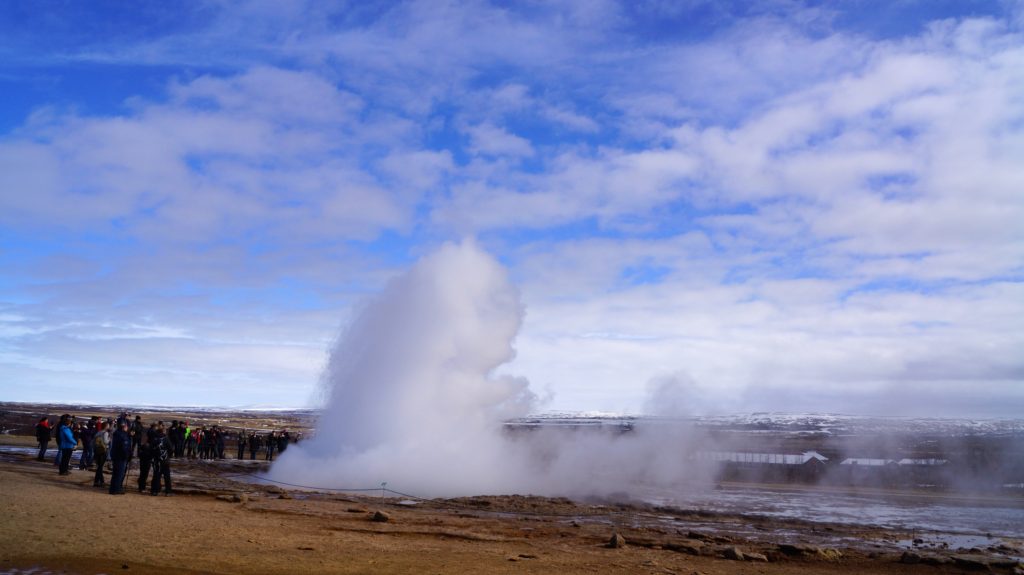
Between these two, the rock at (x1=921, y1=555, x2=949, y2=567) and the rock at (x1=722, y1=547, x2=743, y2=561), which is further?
the rock at (x1=921, y1=555, x2=949, y2=567)

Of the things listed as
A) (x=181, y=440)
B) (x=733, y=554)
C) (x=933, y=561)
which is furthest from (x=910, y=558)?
(x=181, y=440)

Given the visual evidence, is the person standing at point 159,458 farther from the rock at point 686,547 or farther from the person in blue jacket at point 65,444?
the rock at point 686,547

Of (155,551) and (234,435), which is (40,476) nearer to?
(155,551)

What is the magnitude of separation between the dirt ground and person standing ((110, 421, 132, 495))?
1.53ft

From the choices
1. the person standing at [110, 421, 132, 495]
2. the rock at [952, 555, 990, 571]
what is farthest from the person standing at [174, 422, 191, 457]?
the rock at [952, 555, 990, 571]

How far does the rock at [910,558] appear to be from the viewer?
14883 millimetres

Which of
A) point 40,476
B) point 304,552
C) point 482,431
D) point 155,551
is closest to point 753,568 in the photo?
point 304,552

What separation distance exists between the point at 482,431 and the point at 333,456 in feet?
20.9

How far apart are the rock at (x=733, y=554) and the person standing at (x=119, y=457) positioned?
48.4ft

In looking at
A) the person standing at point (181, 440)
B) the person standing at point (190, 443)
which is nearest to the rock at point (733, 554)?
the person standing at point (181, 440)

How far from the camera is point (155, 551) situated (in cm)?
1180

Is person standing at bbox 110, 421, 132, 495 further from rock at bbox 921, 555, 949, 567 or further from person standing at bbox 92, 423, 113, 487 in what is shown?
rock at bbox 921, 555, 949, 567

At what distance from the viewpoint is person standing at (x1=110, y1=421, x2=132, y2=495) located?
703 inches

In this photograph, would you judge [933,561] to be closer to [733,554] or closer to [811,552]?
[811,552]
